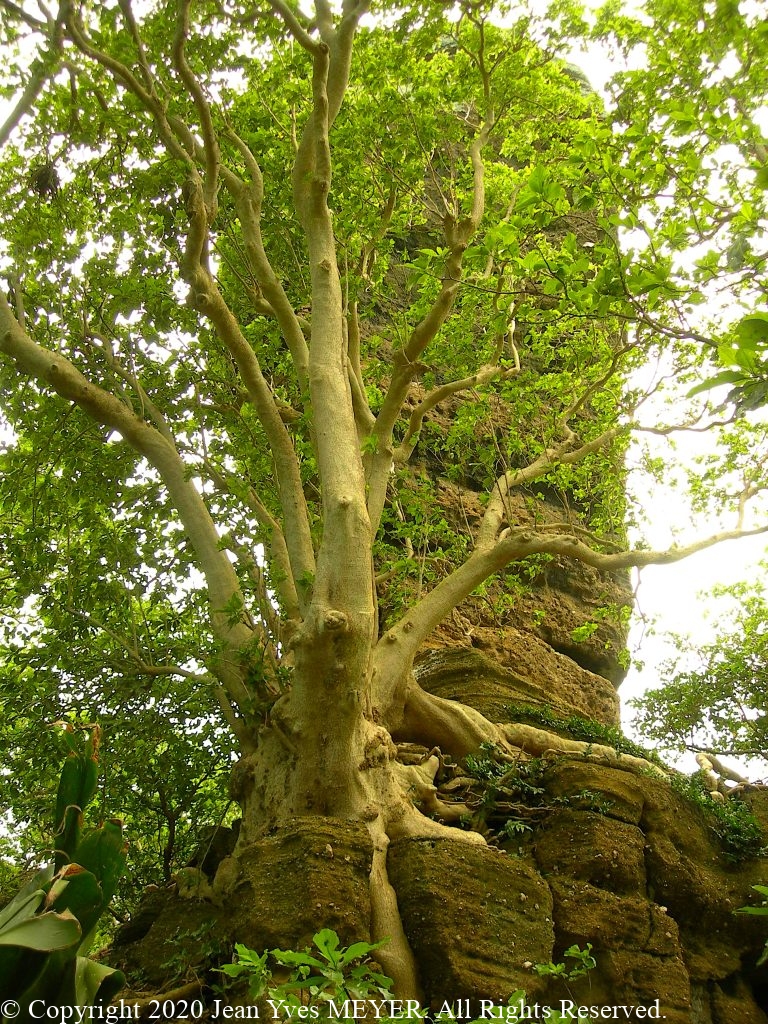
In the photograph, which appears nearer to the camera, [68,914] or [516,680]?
[68,914]

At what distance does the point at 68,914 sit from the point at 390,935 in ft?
7.09

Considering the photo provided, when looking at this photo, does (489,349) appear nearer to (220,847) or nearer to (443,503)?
(443,503)

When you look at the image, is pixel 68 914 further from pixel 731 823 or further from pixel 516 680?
pixel 516 680

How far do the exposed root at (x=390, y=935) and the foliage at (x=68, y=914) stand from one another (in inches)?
62.2

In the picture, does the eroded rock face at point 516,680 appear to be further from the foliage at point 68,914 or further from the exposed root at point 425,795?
the foliage at point 68,914

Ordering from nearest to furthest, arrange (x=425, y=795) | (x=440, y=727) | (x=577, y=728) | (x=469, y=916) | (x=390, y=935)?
1. (x=390, y=935)
2. (x=469, y=916)
3. (x=425, y=795)
4. (x=440, y=727)
5. (x=577, y=728)

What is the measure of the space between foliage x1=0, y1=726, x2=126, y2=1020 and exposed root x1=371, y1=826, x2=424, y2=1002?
1579 mm

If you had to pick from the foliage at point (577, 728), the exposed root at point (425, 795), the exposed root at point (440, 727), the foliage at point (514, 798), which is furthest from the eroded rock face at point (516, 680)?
the exposed root at point (425, 795)

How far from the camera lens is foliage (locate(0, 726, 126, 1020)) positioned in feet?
10.4

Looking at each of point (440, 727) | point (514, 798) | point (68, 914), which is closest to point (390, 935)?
point (514, 798)

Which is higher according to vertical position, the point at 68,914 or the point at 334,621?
the point at 334,621

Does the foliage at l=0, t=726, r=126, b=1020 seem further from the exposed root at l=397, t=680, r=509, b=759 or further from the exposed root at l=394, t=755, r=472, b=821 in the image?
the exposed root at l=397, t=680, r=509, b=759

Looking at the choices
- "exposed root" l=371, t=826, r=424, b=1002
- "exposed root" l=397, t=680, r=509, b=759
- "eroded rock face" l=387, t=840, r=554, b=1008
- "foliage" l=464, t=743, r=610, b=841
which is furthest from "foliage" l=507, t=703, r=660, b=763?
"exposed root" l=371, t=826, r=424, b=1002

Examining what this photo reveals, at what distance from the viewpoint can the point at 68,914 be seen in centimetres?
328
